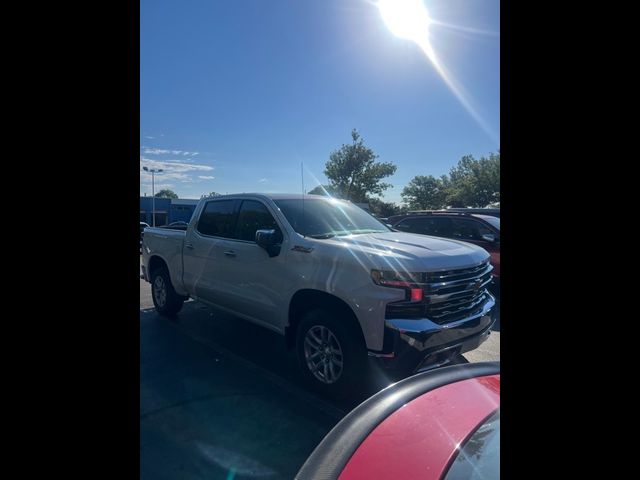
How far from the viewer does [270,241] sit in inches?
162

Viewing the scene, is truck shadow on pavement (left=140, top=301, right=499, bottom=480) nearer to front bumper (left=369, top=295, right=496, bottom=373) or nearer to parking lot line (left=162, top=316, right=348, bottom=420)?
parking lot line (left=162, top=316, right=348, bottom=420)

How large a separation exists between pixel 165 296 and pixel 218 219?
1842 millimetres

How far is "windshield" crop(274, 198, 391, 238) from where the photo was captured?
14.1 feet

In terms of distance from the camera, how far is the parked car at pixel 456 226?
694 centimetres

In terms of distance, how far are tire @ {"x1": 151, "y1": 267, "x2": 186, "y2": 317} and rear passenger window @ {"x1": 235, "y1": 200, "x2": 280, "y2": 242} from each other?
2.03m

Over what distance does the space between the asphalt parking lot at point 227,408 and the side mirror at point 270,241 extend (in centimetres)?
129

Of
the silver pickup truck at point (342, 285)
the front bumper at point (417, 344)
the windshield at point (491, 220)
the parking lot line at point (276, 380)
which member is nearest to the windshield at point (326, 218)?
the silver pickup truck at point (342, 285)

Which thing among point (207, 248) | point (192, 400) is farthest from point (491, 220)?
point (192, 400)

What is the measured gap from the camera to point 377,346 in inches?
125

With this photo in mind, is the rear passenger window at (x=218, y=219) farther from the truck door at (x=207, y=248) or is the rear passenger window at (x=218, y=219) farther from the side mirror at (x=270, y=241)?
the side mirror at (x=270, y=241)

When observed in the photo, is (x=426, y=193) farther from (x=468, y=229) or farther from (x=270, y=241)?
(x=468, y=229)
